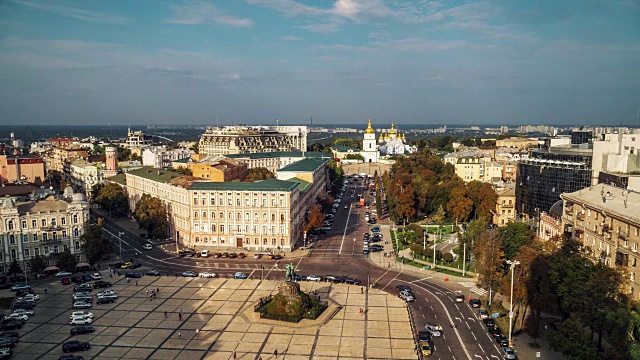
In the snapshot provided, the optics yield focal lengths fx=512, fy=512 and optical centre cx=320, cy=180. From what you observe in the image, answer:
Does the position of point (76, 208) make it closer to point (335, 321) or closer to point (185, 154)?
point (335, 321)

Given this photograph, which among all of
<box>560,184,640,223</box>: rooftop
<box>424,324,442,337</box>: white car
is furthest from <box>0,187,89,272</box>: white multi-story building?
<box>560,184,640,223</box>: rooftop

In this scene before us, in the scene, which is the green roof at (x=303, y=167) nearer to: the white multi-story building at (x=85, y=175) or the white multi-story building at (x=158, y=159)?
the white multi-story building at (x=85, y=175)

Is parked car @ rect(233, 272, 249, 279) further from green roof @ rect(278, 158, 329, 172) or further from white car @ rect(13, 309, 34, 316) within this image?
green roof @ rect(278, 158, 329, 172)

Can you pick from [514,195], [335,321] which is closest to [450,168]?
[514,195]

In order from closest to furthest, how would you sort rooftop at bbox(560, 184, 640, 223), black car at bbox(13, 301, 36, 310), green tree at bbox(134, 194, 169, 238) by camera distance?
rooftop at bbox(560, 184, 640, 223) < black car at bbox(13, 301, 36, 310) < green tree at bbox(134, 194, 169, 238)

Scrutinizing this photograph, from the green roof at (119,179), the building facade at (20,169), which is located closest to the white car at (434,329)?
the green roof at (119,179)

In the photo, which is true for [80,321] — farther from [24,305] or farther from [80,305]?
[24,305]
